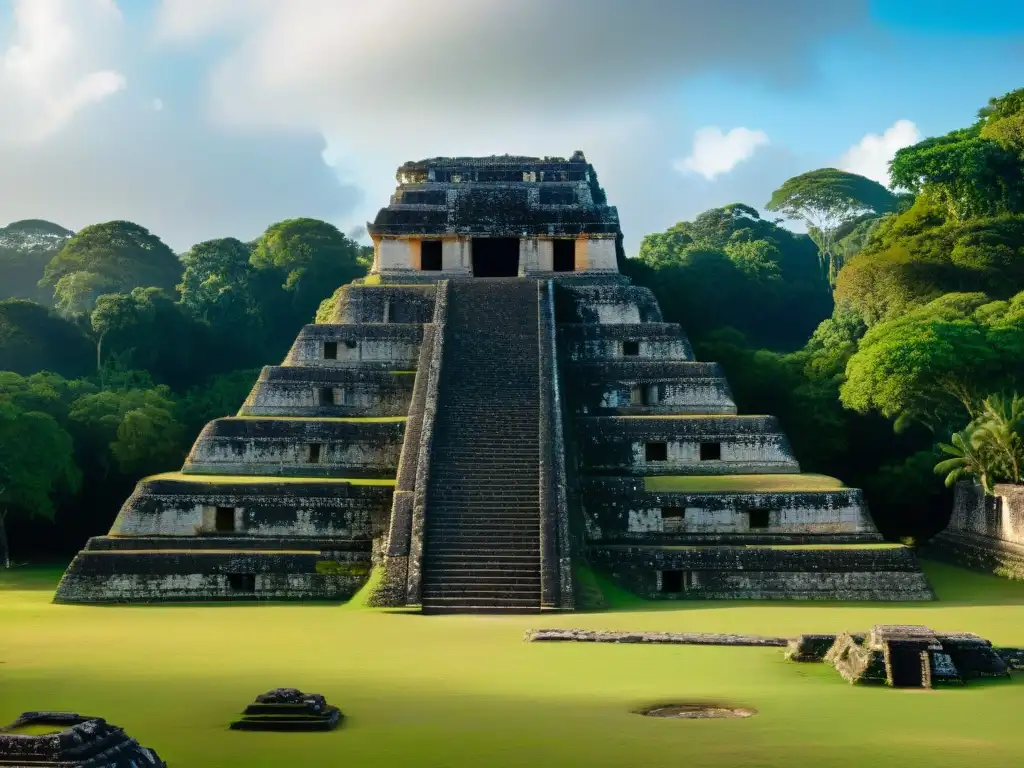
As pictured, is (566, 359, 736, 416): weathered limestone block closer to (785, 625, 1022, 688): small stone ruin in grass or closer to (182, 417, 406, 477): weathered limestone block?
(182, 417, 406, 477): weathered limestone block

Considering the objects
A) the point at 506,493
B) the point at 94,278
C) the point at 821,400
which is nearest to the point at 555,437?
the point at 506,493

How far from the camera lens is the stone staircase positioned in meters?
19.4

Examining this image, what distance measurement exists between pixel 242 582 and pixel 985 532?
14497 mm

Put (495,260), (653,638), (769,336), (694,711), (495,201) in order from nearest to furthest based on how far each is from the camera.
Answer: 1. (694,711)
2. (653,638)
3. (495,201)
4. (495,260)
5. (769,336)

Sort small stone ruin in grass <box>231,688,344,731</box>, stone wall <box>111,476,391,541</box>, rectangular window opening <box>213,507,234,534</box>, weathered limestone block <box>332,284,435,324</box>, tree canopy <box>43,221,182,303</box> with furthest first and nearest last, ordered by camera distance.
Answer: tree canopy <box>43,221,182,303</box>
weathered limestone block <box>332,284,435,324</box>
rectangular window opening <box>213,507,234,534</box>
stone wall <box>111,476,391,541</box>
small stone ruin in grass <box>231,688,344,731</box>

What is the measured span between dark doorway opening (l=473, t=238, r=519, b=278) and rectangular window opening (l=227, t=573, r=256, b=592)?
1323 centimetres

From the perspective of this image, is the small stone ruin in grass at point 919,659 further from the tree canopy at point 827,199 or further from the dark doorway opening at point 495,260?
the tree canopy at point 827,199

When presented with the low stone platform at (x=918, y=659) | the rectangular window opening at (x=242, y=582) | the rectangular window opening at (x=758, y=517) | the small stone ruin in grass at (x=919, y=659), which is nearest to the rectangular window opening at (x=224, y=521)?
the rectangular window opening at (x=242, y=582)

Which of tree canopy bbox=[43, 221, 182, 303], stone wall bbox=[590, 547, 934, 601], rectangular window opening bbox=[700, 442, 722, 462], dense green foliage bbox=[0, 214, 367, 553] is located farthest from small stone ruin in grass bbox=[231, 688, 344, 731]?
tree canopy bbox=[43, 221, 182, 303]

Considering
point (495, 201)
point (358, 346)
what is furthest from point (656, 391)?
point (495, 201)

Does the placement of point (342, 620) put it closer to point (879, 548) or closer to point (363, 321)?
point (879, 548)

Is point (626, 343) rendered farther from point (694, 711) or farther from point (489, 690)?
point (694, 711)

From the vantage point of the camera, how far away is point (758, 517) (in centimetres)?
2217

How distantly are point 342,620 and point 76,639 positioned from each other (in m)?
3.60
